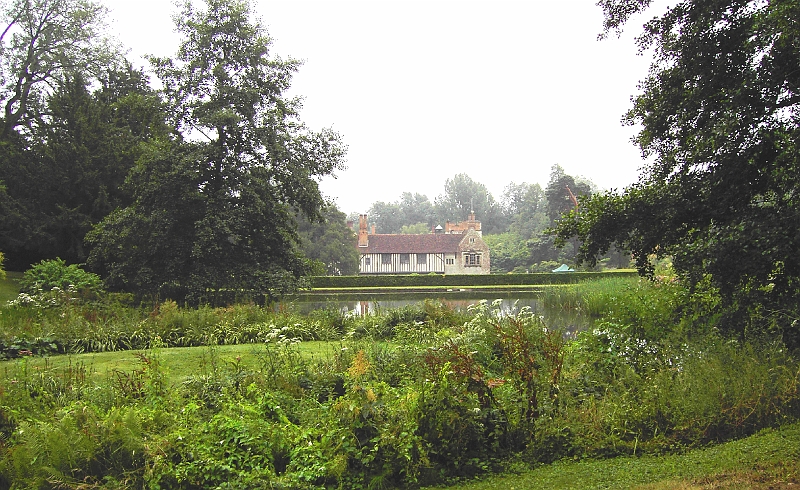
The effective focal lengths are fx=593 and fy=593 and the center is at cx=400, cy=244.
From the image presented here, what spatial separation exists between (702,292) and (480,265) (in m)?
48.1

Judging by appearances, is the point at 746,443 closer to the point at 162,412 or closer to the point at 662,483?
the point at 662,483

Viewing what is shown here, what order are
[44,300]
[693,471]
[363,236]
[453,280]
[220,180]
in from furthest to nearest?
[363,236] < [453,280] < [220,180] < [44,300] < [693,471]

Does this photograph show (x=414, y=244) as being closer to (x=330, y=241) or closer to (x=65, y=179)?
(x=330, y=241)

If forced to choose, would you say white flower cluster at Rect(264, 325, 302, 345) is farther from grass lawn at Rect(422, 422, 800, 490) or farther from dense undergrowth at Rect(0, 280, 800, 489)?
grass lawn at Rect(422, 422, 800, 490)

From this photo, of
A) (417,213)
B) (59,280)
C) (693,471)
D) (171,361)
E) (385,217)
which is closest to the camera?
(693,471)

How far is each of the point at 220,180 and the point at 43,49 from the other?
47.6 feet

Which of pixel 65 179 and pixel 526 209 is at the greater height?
pixel 526 209

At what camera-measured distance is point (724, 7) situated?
6.66m

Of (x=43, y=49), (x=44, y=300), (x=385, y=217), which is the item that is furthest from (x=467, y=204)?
(x=44, y=300)

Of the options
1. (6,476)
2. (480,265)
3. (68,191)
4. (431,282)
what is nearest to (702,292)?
(6,476)

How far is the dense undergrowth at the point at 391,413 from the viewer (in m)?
4.30

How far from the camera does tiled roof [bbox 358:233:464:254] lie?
184 ft

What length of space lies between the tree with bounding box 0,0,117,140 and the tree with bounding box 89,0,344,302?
36.3 feet

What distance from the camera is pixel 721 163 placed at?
6.22 m
